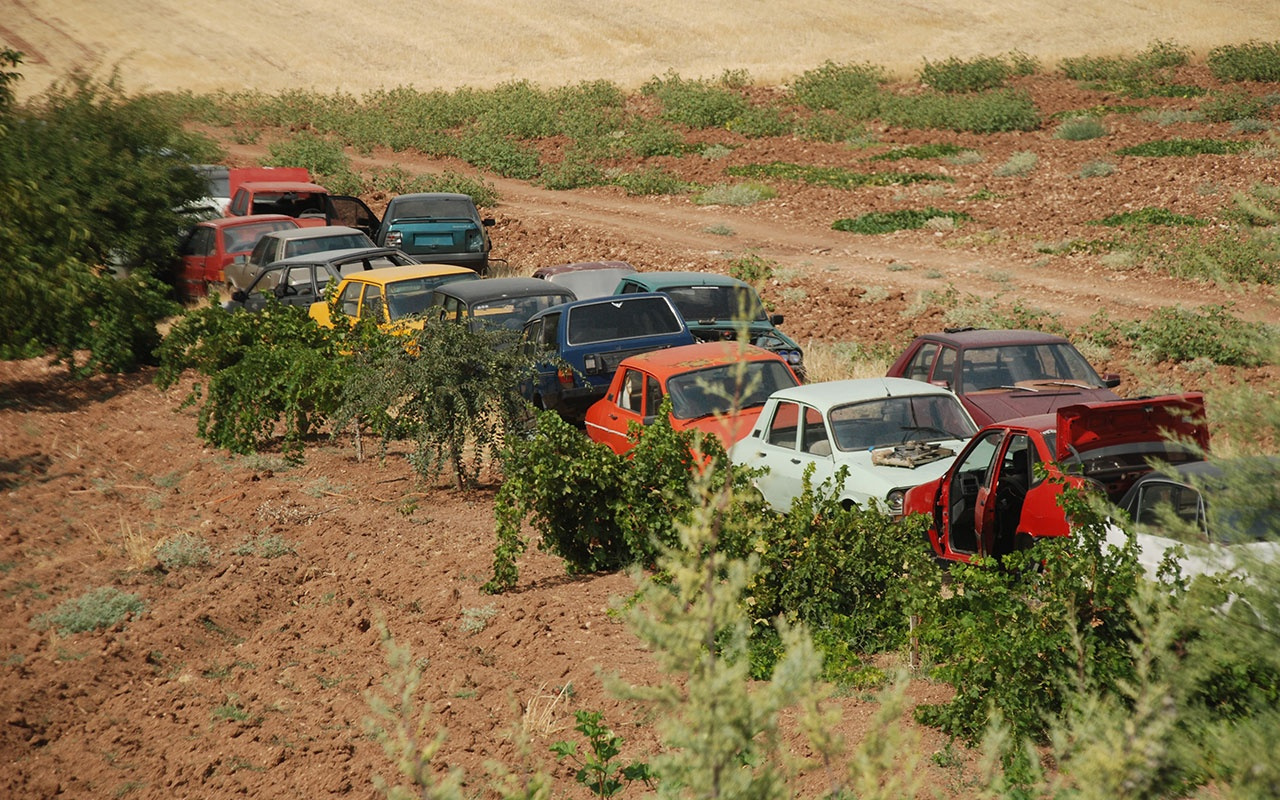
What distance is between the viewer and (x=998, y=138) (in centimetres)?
3644

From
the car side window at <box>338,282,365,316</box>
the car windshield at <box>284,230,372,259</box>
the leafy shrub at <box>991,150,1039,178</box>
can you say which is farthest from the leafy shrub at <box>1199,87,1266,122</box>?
the car side window at <box>338,282,365,316</box>

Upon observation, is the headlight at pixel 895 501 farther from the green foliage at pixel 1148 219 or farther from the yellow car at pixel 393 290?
the green foliage at pixel 1148 219

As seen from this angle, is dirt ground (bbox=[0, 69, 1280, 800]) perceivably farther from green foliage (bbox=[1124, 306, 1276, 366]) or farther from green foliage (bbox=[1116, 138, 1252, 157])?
green foliage (bbox=[1116, 138, 1252, 157])

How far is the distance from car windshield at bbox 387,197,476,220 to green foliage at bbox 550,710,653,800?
671 inches

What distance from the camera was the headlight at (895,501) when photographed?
8750 millimetres

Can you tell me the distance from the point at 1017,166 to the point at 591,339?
21637mm

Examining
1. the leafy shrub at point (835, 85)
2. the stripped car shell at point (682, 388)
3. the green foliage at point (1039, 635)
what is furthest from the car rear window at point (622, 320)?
the leafy shrub at point (835, 85)

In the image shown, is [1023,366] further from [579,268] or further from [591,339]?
[579,268]

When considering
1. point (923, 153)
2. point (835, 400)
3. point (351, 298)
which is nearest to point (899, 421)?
point (835, 400)

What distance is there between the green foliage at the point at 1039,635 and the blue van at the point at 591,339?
709 cm

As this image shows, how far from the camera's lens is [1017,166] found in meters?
31.6

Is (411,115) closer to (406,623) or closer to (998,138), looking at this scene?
(998,138)

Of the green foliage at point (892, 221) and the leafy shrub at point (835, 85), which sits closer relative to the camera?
the green foliage at point (892, 221)

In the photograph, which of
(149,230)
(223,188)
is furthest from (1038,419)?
(223,188)
